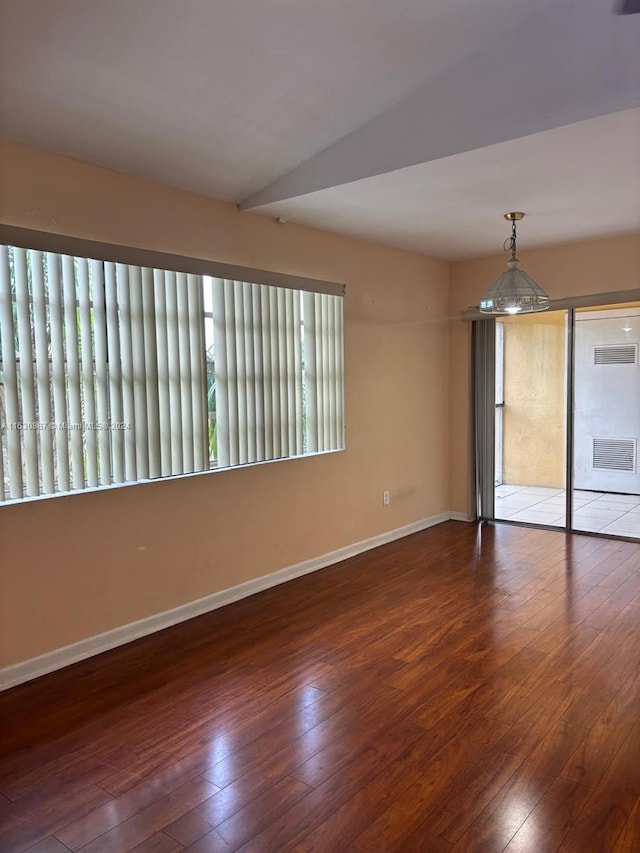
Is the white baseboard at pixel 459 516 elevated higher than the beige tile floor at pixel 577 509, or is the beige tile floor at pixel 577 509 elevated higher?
the beige tile floor at pixel 577 509

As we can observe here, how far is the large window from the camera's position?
2.88 metres

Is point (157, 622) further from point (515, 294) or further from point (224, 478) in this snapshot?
point (515, 294)

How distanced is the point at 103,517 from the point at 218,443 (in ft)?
2.86

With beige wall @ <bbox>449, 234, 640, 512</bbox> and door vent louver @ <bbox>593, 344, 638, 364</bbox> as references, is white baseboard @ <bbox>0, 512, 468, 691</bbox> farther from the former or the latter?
door vent louver @ <bbox>593, 344, 638, 364</bbox>

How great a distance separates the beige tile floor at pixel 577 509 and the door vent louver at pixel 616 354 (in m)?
1.19

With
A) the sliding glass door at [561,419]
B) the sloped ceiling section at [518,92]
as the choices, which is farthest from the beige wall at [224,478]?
the sloped ceiling section at [518,92]

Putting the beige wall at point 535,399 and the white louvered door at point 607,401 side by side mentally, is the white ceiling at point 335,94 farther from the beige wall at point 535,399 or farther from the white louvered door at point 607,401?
the beige wall at point 535,399

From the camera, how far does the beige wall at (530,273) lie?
4.98 m

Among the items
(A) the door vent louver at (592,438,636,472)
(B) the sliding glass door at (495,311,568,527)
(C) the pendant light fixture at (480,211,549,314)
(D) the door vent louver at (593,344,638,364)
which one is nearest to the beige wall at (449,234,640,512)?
(B) the sliding glass door at (495,311,568,527)

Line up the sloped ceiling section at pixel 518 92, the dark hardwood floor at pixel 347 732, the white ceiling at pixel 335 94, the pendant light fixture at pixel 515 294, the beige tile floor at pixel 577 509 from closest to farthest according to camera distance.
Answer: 1. the dark hardwood floor at pixel 347 732
2. the white ceiling at pixel 335 94
3. the sloped ceiling section at pixel 518 92
4. the pendant light fixture at pixel 515 294
5. the beige tile floor at pixel 577 509

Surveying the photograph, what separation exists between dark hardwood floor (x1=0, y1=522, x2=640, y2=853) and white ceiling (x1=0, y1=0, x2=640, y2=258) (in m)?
2.52

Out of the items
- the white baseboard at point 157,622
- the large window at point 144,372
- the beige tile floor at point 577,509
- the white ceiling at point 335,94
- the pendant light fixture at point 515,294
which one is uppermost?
the white ceiling at point 335,94

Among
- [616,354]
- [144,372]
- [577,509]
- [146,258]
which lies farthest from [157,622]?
[616,354]

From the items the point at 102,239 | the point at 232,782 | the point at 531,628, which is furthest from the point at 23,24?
the point at 531,628
